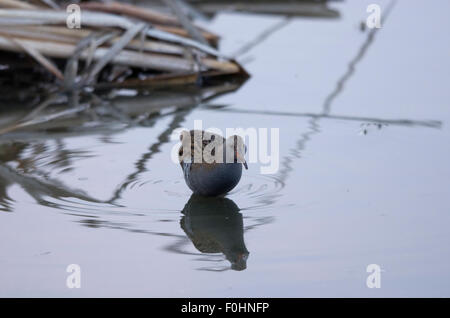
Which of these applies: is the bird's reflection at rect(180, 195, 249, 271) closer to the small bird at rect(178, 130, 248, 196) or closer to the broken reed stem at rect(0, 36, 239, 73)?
the small bird at rect(178, 130, 248, 196)

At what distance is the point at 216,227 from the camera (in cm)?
434

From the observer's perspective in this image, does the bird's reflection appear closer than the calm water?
No

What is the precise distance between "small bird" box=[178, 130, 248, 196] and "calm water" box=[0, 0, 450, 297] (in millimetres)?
146

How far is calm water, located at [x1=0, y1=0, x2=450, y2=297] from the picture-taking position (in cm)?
375

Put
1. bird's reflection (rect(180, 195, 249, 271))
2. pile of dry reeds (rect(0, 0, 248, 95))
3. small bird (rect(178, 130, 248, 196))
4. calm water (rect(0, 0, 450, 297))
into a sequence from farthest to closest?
pile of dry reeds (rect(0, 0, 248, 95)) < small bird (rect(178, 130, 248, 196)) < bird's reflection (rect(180, 195, 249, 271)) < calm water (rect(0, 0, 450, 297))

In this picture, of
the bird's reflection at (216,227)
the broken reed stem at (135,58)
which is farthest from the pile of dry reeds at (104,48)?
the bird's reflection at (216,227)

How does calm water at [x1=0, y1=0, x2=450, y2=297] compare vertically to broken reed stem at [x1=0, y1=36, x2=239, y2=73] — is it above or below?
below

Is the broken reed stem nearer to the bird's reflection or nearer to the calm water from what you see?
the calm water

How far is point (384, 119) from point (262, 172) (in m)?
1.47

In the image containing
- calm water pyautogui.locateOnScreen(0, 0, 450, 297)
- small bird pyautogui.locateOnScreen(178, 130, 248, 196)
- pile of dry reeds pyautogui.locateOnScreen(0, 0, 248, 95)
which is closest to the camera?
calm water pyautogui.locateOnScreen(0, 0, 450, 297)

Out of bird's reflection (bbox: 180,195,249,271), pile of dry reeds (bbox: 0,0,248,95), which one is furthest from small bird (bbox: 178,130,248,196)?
pile of dry reeds (bbox: 0,0,248,95)

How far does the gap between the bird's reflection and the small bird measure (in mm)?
106

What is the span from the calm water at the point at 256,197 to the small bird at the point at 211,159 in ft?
0.48
